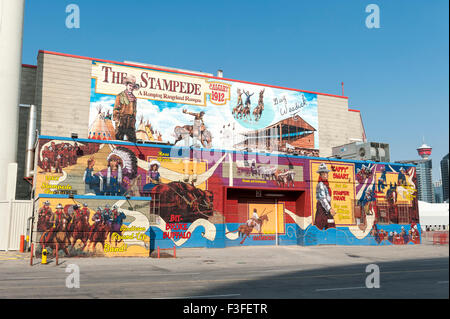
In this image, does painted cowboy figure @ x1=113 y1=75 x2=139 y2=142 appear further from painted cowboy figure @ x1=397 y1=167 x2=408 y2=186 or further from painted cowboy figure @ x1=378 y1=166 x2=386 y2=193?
painted cowboy figure @ x1=397 y1=167 x2=408 y2=186

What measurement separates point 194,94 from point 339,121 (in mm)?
19561

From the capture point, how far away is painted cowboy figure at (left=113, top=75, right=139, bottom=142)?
4028 centimetres

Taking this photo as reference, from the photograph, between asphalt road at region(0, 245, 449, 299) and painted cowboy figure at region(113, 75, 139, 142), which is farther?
painted cowboy figure at region(113, 75, 139, 142)

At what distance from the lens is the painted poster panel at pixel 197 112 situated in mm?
40281

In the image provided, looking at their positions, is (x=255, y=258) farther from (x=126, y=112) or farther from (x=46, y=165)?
(x=126, y=112)

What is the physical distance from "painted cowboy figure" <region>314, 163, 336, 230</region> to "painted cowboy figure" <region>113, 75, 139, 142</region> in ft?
61.9

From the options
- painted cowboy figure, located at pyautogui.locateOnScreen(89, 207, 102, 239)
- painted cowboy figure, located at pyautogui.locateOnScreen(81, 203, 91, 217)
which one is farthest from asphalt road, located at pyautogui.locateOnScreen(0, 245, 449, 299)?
painted cowboy figure, located at pyautogui.locateOnScreen(81, 203, 91, 217)

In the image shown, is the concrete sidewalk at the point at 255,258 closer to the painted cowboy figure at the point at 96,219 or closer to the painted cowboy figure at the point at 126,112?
the painted cowboy figure at the point at 96,219

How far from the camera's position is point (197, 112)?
143ft

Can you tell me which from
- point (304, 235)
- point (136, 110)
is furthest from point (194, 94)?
point (304, 235)

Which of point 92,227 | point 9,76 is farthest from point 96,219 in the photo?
point 9,76

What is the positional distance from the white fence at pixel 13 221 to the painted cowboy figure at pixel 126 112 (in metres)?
12.0

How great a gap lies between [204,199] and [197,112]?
42.0 ft
